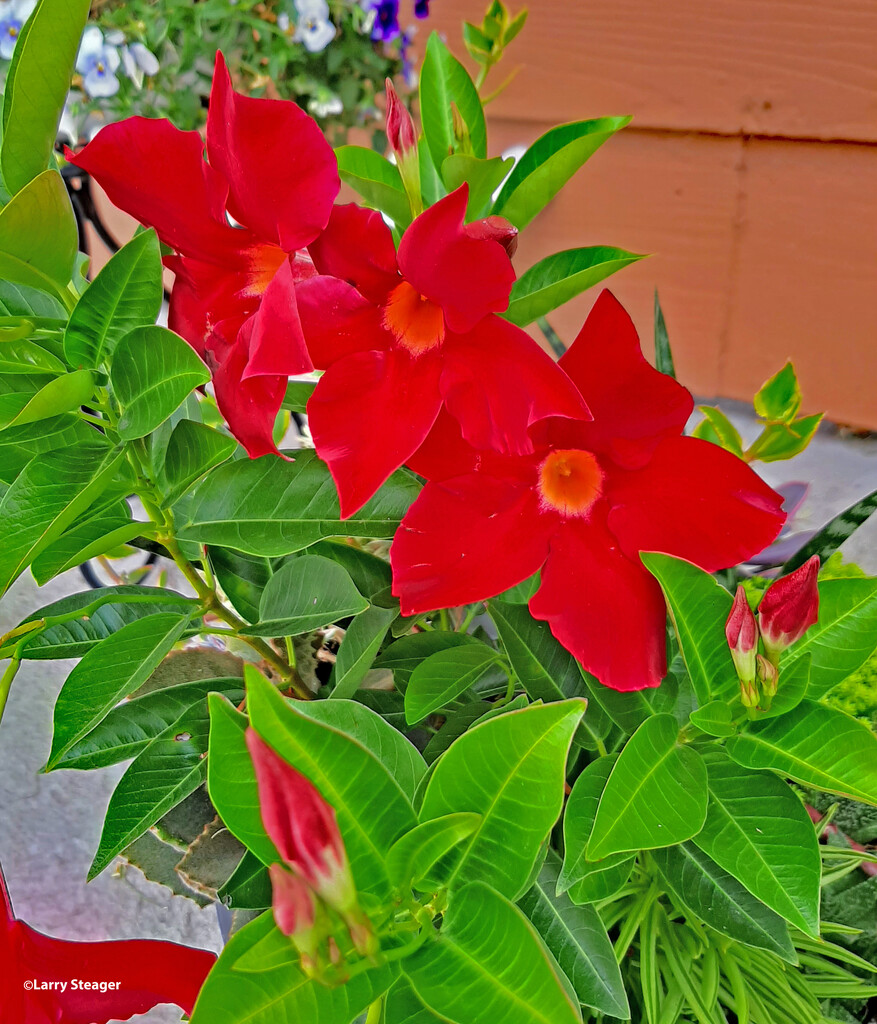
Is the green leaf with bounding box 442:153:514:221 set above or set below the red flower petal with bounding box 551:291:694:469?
above

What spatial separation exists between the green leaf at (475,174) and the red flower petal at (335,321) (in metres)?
0.05

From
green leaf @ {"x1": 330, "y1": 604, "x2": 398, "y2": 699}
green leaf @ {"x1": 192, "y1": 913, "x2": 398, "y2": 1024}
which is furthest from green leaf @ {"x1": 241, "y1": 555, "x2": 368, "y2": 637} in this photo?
green leaf @ {"x1": 192, "y1": 913, "x2": 398, "y2": 1024}

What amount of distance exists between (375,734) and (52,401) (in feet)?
0.46

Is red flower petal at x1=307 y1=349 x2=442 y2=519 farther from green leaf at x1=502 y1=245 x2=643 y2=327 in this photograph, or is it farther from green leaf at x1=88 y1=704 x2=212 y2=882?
green leaf at x1=88 y1=704 x2=212 y2=882

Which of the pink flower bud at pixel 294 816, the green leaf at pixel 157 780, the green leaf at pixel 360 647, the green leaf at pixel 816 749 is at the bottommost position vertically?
the green leaf at pixel 157 780

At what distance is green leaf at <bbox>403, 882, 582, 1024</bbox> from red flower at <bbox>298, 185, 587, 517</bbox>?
0.11 m

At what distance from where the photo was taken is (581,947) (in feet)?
1.01

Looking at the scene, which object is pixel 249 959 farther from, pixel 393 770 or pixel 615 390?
pixel 615 390

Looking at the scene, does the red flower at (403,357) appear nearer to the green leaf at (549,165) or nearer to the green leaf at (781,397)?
the green leaf at (549,165)

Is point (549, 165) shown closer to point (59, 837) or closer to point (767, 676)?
point (767, 676)

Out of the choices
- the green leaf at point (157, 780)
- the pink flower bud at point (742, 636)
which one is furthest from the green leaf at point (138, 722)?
the pink flower bud at point (742, 636)

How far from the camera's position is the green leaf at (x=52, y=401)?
247 millimetres

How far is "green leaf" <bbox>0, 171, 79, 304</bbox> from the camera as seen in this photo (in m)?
0.23

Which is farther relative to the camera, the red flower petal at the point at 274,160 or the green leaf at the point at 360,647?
the green leaf at the point at 360,647
